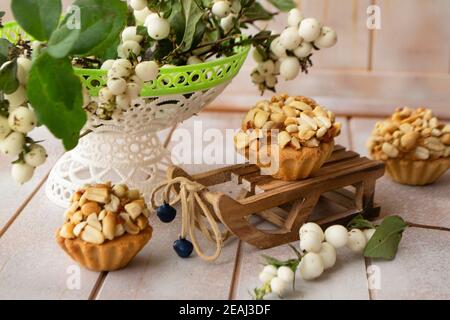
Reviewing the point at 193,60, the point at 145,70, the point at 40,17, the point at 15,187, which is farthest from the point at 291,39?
the point at 15,187

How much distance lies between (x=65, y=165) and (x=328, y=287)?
430 mm

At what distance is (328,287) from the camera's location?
799 millimetres

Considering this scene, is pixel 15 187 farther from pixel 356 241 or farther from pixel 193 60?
pixel 356 241

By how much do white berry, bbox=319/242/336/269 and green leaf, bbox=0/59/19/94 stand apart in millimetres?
379

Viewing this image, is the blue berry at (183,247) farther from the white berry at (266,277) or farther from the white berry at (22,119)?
the white berry at (22,119)

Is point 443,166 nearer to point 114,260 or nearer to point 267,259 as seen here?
point 267,259

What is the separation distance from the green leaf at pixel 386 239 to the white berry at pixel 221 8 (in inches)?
12.6

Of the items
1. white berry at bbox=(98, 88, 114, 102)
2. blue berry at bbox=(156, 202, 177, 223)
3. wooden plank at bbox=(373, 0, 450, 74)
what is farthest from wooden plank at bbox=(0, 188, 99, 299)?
wooden plank at bbox=(373, 0, 450, 74)

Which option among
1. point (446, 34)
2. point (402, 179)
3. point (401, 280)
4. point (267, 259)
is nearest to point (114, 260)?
point (267, 259)

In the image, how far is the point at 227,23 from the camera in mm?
965

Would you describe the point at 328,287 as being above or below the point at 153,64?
below

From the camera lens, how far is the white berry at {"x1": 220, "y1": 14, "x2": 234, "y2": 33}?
0.96m

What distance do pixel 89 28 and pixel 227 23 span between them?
0.29 meters

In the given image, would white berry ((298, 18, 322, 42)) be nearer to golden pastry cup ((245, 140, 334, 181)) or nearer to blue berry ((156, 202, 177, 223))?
golden pastry cup ((245, 140, 334, 181))
